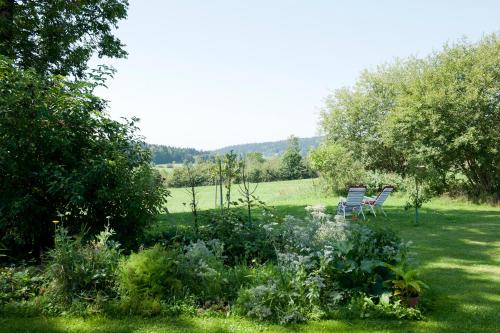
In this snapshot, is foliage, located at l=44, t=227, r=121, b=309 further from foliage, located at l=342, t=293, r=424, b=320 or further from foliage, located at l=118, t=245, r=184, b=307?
foliage, located at l=342, t=293, r=424, b=320

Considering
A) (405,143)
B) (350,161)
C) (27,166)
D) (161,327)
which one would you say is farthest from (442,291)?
(350,161)

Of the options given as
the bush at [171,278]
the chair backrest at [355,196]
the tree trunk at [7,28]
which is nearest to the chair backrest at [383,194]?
the chair backrest at [355,196]

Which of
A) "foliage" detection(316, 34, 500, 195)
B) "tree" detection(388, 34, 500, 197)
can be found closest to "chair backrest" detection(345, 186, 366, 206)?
"foliage" detection(316, 34, 500, 195)

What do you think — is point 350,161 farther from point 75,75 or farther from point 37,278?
point 37,278

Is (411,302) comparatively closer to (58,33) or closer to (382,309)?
(382,309)

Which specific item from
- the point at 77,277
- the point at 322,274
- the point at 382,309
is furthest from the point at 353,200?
the point at 77,277

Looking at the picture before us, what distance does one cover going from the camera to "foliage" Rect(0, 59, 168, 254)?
5.69 metres

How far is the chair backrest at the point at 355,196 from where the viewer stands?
441 inches

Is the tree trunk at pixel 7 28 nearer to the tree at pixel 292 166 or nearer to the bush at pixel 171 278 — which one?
the bush at pixel 171 278

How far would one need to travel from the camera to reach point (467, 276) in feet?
18.8

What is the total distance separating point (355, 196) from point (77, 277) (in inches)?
331

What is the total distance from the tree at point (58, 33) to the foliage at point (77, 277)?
28.9 feet

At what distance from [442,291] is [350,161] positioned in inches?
662

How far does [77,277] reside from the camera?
14.4 feet
